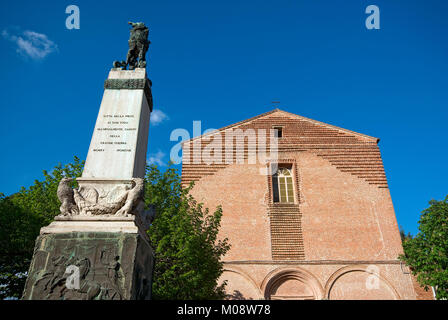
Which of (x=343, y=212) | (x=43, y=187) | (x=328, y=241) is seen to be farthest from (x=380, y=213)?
(x=43, y=187)

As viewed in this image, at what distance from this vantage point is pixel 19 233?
472 inches

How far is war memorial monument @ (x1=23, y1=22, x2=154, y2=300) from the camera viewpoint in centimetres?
421

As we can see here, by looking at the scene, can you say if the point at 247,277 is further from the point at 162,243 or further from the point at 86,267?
the point at 86,267

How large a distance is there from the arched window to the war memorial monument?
13.3 meters

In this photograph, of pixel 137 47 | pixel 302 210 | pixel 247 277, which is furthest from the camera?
pixel 302 210

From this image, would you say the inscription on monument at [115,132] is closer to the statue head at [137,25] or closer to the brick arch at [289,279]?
the statue head at [137,25]

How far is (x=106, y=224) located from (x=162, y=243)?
681 cm

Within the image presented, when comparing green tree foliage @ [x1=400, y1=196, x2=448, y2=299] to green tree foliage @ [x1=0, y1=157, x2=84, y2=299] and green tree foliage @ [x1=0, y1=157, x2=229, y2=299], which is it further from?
green tree foliage @ [x1=0, y1=157, x2=84, y2=299]

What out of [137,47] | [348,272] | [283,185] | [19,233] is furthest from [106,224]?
[283,185]

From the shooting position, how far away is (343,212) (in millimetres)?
17562

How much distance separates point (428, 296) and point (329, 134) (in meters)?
9.89

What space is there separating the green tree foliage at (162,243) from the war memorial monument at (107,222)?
18.6 ft
